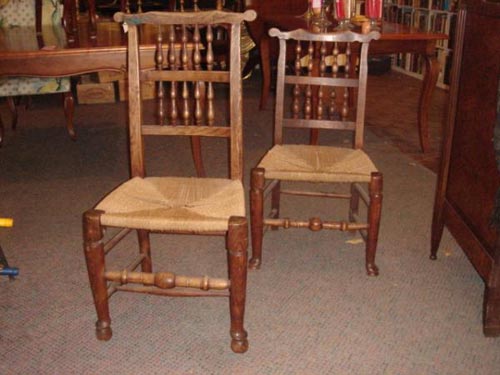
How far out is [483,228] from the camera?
1667mm

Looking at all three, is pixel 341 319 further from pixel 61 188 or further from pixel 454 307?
pixel 61 188

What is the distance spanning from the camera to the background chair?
3279 millimetres

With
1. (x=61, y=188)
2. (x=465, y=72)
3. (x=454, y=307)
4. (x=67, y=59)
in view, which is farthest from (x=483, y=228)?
(x=61, y=188)

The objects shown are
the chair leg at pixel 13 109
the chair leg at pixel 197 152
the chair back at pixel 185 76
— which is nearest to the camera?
the chair back at pixel 185 76

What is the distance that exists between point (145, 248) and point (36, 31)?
77.2 inches

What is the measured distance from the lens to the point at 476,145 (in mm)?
1704

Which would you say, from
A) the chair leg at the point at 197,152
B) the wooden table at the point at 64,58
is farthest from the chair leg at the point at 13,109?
the chair leg at the point at 197,152

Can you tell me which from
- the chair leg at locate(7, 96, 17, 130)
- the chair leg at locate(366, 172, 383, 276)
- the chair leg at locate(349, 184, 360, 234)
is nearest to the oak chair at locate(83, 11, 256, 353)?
the chair leg at locate(366, 172, 383, 276)

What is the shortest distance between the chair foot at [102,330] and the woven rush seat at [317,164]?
719mm

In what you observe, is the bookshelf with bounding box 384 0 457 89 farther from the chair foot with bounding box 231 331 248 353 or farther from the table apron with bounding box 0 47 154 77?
the chair foot with bounding box 231 331 248 353

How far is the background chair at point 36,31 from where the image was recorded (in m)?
3.28

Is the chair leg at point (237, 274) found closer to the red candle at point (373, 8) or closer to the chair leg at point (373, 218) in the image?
the chair leg at point (373, 218)

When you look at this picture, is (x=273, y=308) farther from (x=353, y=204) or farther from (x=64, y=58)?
(x=64, y=58)

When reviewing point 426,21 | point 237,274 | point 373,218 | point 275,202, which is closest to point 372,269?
point 373,218
